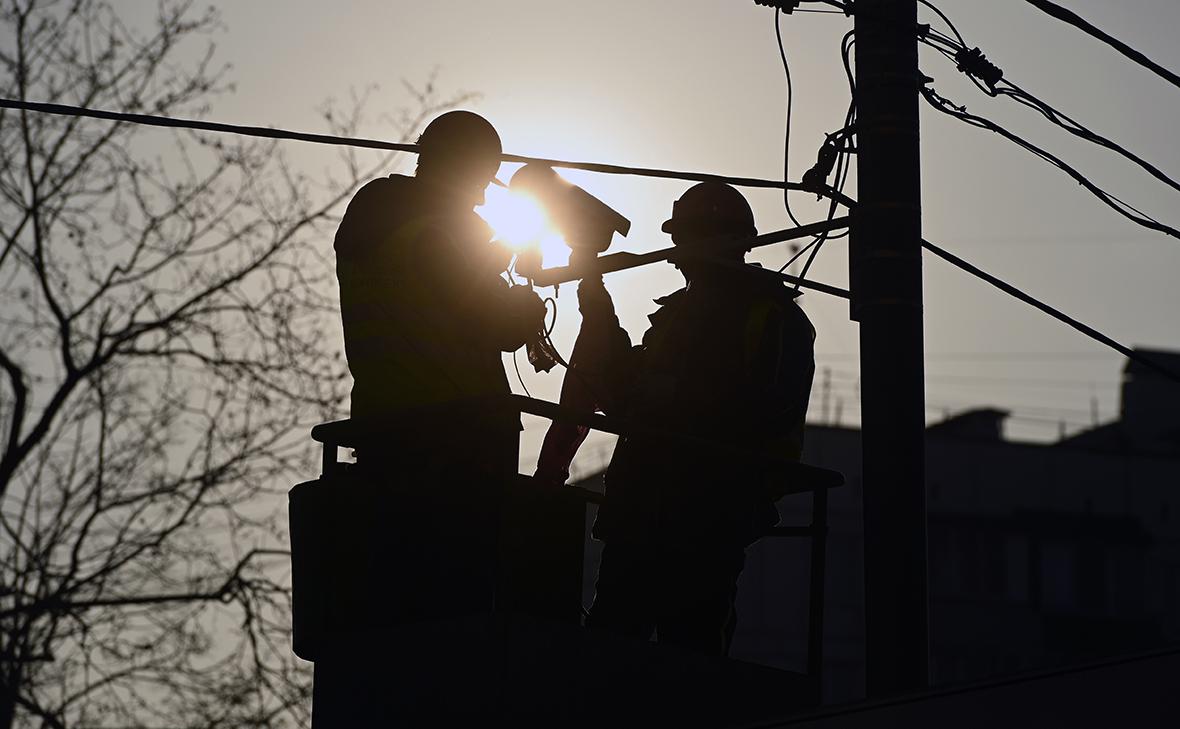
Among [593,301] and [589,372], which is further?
[593,301]

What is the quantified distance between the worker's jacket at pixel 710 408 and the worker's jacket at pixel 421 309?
710 millimetres

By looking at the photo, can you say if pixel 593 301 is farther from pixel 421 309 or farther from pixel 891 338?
pixel 891 338

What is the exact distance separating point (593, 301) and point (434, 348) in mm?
970

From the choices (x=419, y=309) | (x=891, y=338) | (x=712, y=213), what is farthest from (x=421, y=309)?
(x=891, y=338)

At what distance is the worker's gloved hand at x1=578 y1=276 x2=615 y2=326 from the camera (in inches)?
272

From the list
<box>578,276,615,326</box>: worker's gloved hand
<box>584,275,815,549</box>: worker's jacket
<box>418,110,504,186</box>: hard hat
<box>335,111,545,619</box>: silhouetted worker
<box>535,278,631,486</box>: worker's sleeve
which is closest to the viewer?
<box>335,111,545,619</box>: silhouetted worker

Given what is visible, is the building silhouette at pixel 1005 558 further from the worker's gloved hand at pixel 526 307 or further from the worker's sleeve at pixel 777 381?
the worker's gloved hand at pixel 526 307

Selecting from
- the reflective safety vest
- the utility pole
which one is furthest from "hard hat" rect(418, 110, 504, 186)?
the utility pole

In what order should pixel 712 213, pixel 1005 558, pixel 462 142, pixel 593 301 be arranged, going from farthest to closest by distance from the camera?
pixel 1005 558
pixel 712 213
pixel 593 301
pixel 462 142

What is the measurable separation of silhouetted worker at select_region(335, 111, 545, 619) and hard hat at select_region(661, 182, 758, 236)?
112 cm

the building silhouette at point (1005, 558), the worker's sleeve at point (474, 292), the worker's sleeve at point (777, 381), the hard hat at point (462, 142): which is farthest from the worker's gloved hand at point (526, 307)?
the building silhouette at point (1005, 558)

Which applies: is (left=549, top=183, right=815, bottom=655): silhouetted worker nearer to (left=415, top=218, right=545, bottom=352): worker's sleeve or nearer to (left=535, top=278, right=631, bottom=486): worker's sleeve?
(left=535, top=278, right=631, bottom=486): worker's sleeve

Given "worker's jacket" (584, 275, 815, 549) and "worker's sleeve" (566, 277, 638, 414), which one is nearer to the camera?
"worker's jacket" (584, 275, 815, 549)

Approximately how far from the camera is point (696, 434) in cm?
674
